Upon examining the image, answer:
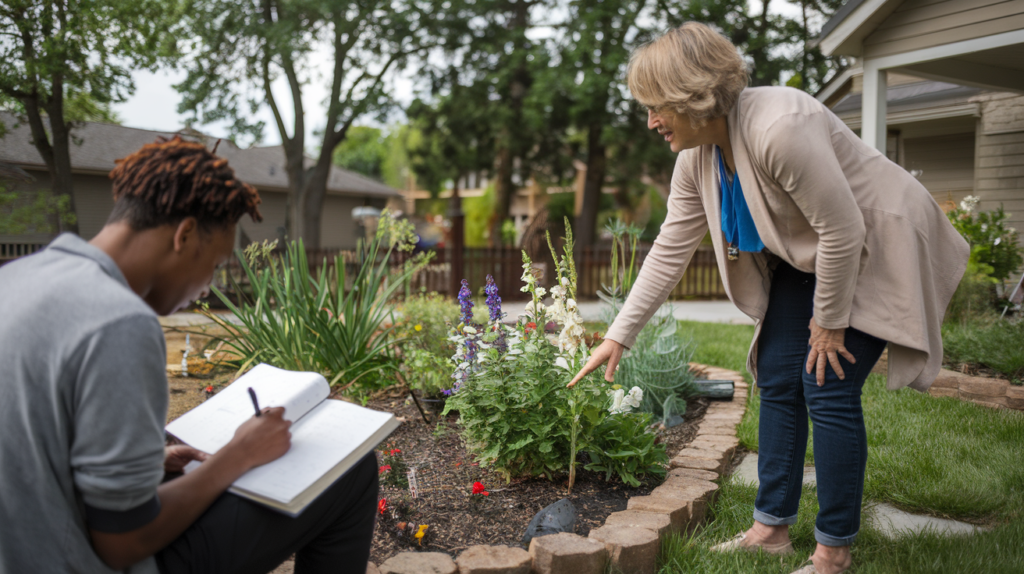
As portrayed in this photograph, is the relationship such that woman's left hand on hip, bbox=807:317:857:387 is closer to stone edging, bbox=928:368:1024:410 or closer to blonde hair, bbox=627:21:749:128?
blonde hair, bbox=627:21:749:128

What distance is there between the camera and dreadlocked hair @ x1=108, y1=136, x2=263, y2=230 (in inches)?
43.4

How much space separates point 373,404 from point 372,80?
13.9m

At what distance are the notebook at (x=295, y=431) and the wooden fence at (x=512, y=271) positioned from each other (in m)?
8.57

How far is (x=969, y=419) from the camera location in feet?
10.6

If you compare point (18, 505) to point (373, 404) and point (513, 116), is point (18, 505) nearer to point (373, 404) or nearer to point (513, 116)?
point (373, 404)

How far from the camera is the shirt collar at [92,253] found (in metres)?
1.04

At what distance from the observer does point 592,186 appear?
15820mm

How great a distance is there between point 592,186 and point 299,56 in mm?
6850

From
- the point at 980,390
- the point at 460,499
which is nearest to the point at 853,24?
the point at 980,390

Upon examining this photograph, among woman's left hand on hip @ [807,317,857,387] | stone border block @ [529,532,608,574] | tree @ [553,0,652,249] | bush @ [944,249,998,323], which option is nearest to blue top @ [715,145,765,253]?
woman's left hand on hip @ [807,317,857,387]

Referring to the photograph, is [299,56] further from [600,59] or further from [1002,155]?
[1002,155]

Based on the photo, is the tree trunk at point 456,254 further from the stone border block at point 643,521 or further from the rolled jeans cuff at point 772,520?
the rolled jeans cuff at point 772,520

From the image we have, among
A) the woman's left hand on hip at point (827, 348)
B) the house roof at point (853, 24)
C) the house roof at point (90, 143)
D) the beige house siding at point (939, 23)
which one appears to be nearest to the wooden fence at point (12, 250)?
the house roof at point (90, 143)

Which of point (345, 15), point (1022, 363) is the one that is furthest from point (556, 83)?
point (1022, 363)
